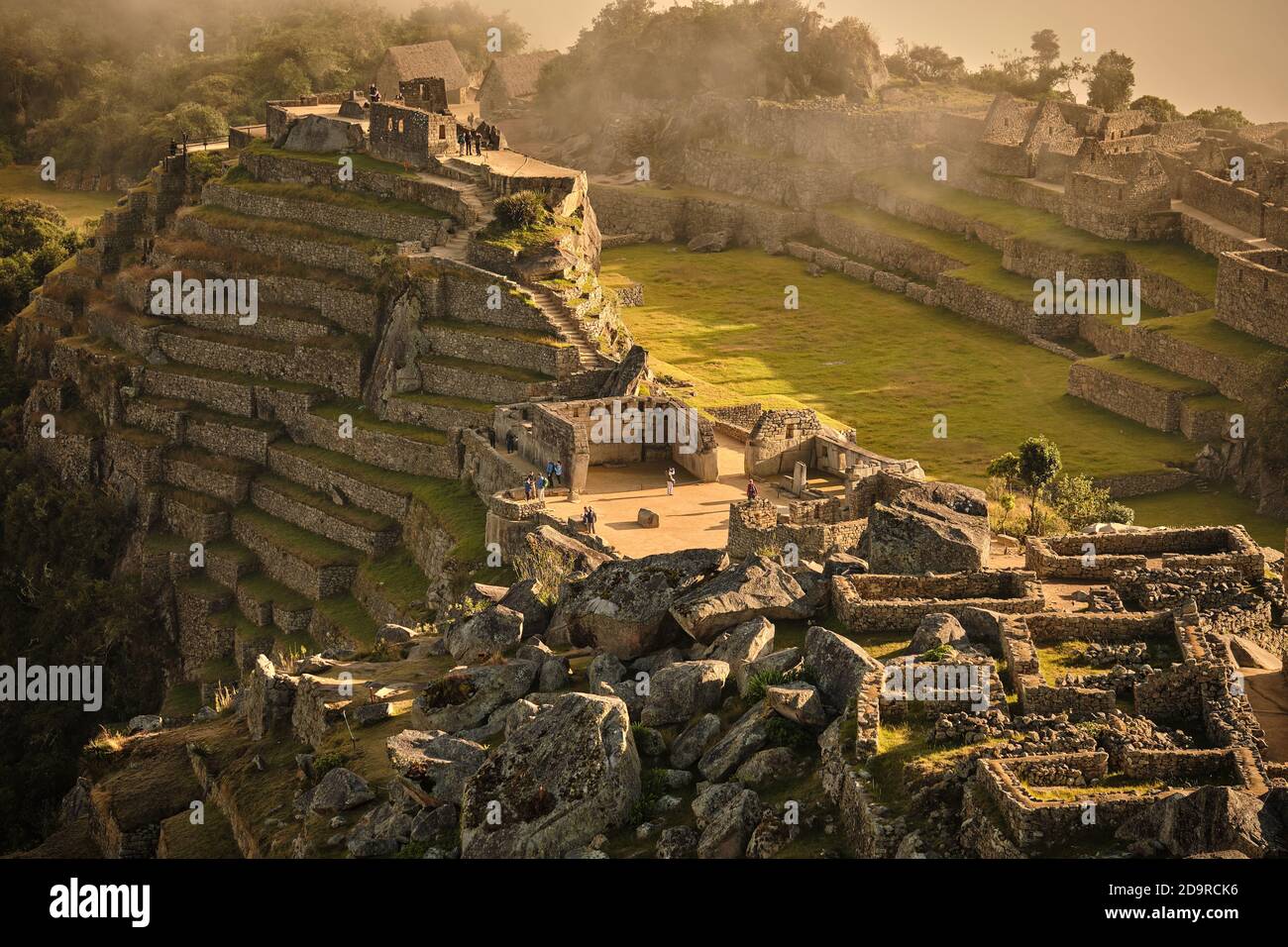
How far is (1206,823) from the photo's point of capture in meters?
24.5

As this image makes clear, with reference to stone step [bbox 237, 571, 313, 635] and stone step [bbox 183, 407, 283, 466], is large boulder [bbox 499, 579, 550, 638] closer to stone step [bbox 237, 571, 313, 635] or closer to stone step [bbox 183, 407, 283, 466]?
stone step [bbox 237, 571, 313, 635]

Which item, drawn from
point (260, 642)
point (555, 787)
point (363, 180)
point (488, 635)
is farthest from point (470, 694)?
point (363, 180)

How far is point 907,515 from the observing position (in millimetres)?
39031

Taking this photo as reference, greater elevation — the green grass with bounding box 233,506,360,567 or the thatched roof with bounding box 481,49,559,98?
the thatched roof with bounding box 481,49,559,98

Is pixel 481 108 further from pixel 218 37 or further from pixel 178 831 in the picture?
pixel 178 831

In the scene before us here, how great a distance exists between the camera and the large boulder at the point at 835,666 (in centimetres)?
3094

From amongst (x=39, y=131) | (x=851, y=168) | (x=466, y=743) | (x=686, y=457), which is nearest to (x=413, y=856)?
(x=466, y=743)

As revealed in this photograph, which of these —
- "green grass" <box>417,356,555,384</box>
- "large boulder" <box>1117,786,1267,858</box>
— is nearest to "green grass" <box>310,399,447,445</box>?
"green grass" <box>417,356,555,384</box>

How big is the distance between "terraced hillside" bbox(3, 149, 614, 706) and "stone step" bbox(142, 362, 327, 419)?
0.08m

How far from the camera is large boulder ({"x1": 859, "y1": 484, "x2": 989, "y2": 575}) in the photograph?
38.3 meters

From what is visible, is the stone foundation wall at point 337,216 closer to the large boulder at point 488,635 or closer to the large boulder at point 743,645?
the large boulder at point 488,635

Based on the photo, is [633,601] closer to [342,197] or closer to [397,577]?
[397,577]

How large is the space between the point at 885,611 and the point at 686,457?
2836 cm

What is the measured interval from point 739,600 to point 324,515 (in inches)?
1504
